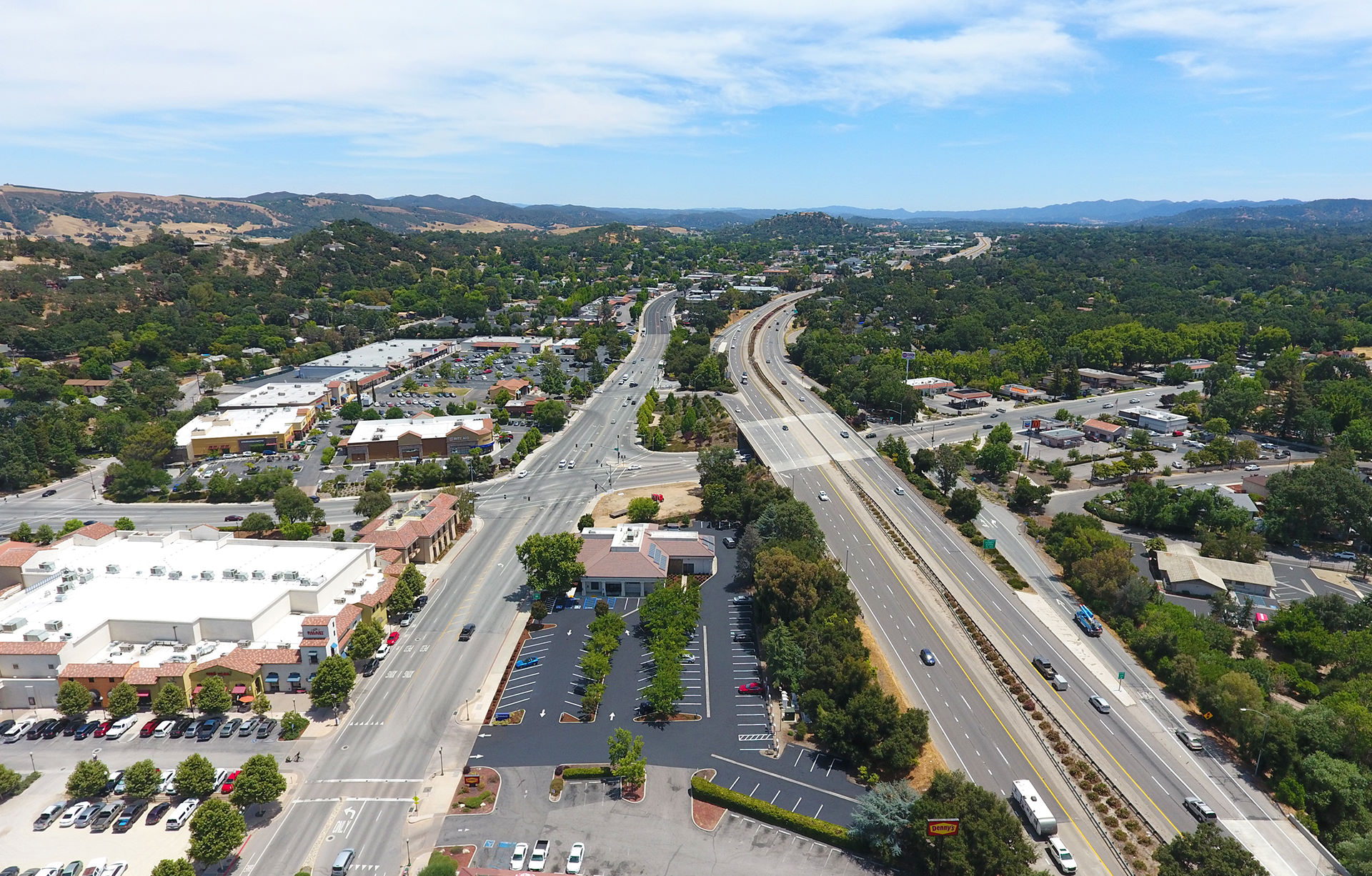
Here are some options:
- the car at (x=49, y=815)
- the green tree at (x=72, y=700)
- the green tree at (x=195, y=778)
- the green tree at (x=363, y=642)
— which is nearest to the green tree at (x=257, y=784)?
the green tree at (x=195, y=778)

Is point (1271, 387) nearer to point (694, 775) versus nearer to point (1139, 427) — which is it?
point (1139, 427)

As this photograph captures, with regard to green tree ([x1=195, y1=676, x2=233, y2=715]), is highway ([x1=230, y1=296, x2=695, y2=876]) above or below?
below

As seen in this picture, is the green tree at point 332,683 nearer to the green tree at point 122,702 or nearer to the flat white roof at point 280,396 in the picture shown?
the green tree at point 122,702

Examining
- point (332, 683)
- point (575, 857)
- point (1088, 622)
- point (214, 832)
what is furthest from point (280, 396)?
point (1088, 622)

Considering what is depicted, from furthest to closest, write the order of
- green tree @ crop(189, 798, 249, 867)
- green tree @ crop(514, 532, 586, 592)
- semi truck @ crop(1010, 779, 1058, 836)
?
1. green tree @ crop(514, 532, 586, 592)
2. semi truck @ crop(1010, 779, 1058, 836)
3. green tree @ crop(189, 798, 249, 867)

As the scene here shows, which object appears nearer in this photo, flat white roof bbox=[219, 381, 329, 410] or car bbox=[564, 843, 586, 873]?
car bbox=[564, 843, 586, 873]

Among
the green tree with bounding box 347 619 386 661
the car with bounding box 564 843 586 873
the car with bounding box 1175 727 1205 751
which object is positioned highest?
the green tree with bounding box 347 619 386 661

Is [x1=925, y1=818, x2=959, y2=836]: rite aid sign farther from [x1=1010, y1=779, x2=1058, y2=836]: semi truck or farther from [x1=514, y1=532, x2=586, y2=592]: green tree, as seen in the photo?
[x1=514, y1=532, x2=586, y2=592]: green tree

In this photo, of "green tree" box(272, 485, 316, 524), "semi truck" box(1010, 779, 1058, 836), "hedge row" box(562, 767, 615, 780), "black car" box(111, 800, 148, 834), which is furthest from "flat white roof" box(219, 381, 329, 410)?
"semi truck" box(1010, 779, 1058, 836)
